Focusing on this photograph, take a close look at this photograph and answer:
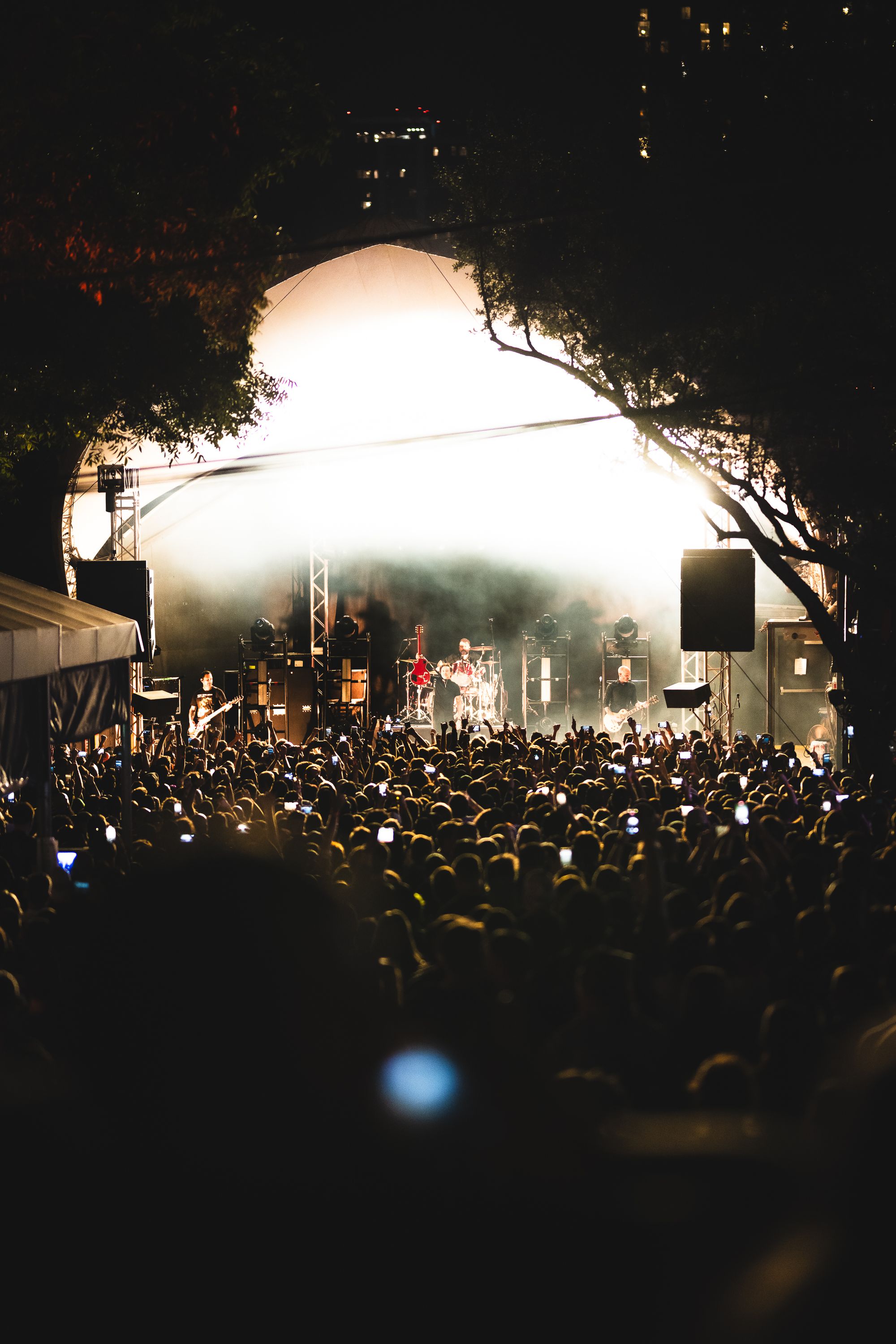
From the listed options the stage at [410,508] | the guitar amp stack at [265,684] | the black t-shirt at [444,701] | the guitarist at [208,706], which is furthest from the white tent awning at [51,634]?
the black t-shirt at [444,701]

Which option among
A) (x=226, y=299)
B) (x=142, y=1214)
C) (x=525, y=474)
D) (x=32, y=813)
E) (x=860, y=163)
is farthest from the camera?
(x=525, y=474)

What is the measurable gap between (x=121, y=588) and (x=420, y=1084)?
12.6 meters

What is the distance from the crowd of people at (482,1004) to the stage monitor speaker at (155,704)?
7.56 meters

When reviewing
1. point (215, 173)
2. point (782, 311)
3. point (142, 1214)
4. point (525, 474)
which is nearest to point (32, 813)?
point (142, 1214)

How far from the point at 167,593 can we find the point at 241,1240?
2271cm

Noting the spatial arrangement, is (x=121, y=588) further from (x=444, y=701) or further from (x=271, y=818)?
(x=444, y=701)

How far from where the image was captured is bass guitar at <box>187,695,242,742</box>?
2022 centimetres

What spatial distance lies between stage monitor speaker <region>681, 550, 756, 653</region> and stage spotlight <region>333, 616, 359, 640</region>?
914 cm

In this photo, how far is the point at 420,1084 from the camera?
3.43 metres

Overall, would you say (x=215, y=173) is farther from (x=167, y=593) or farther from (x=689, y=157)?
(x=167, y=593)

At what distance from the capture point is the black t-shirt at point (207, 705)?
20859mm

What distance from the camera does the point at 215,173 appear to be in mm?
12031

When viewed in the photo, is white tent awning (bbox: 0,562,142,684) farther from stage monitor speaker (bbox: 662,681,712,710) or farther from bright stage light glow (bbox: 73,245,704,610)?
stage monitor speaker (bbox: 662,681,712,710)

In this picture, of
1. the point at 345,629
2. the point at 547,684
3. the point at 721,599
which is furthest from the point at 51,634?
the point at 547,684
